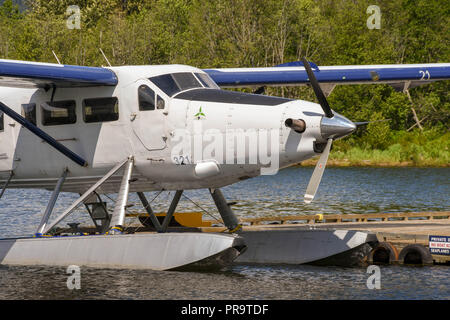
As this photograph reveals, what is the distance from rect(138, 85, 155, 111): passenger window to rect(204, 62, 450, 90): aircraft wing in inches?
140

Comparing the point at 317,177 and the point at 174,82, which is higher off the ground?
the point at 174,82

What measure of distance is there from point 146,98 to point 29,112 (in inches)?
103

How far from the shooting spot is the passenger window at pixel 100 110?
14805 mm

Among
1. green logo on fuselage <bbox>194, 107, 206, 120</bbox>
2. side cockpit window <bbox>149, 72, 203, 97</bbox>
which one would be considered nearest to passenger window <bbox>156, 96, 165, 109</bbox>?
side cockpit window <bbox>149, 72, 203, 97</bbox>

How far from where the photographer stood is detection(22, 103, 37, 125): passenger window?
1548 cm

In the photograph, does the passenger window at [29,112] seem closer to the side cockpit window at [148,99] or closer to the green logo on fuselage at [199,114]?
the side cockpit window at [148,99]

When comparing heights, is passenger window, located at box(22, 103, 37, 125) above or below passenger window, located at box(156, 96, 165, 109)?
below

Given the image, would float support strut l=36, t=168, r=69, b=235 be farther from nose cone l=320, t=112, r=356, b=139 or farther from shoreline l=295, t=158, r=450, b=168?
Answer: shoreline l=295, t=158, r=450, b=168

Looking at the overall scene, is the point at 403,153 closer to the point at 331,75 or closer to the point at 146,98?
the point at 331,75

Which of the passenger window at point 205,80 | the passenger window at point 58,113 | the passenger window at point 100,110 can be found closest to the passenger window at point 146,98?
the passenger window at point 100,110

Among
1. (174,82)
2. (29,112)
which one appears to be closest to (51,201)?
(29,112)

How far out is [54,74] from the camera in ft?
47.4

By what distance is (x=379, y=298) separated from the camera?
502 inches
